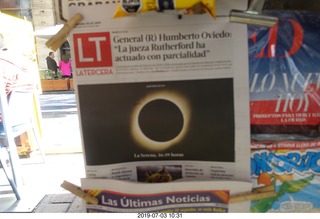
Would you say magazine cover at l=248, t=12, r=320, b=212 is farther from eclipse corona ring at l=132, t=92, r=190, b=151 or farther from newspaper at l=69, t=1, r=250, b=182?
eclipse corona ring at l=132, t=92, r=190, b=151

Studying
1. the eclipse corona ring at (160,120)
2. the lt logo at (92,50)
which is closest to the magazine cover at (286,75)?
the eclipse corona ring at (160,120)

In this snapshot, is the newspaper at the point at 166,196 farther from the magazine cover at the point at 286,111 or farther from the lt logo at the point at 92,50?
the lt logo at the point at 92,50

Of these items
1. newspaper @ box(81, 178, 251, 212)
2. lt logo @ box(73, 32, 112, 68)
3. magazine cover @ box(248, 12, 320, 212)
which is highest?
lt logo @ box(73, 32, 112, 68)

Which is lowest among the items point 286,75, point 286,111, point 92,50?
point 286,111

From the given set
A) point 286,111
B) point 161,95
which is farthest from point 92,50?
point 286,111

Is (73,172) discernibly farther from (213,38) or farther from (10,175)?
(213,38)

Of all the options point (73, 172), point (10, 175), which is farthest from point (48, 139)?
point (10, 175)

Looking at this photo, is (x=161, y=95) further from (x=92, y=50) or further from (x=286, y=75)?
(x=286, y=75)

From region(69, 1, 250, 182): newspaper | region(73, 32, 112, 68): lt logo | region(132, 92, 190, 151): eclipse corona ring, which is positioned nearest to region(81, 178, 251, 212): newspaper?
region(69, 1, 250, 182): newspaper
